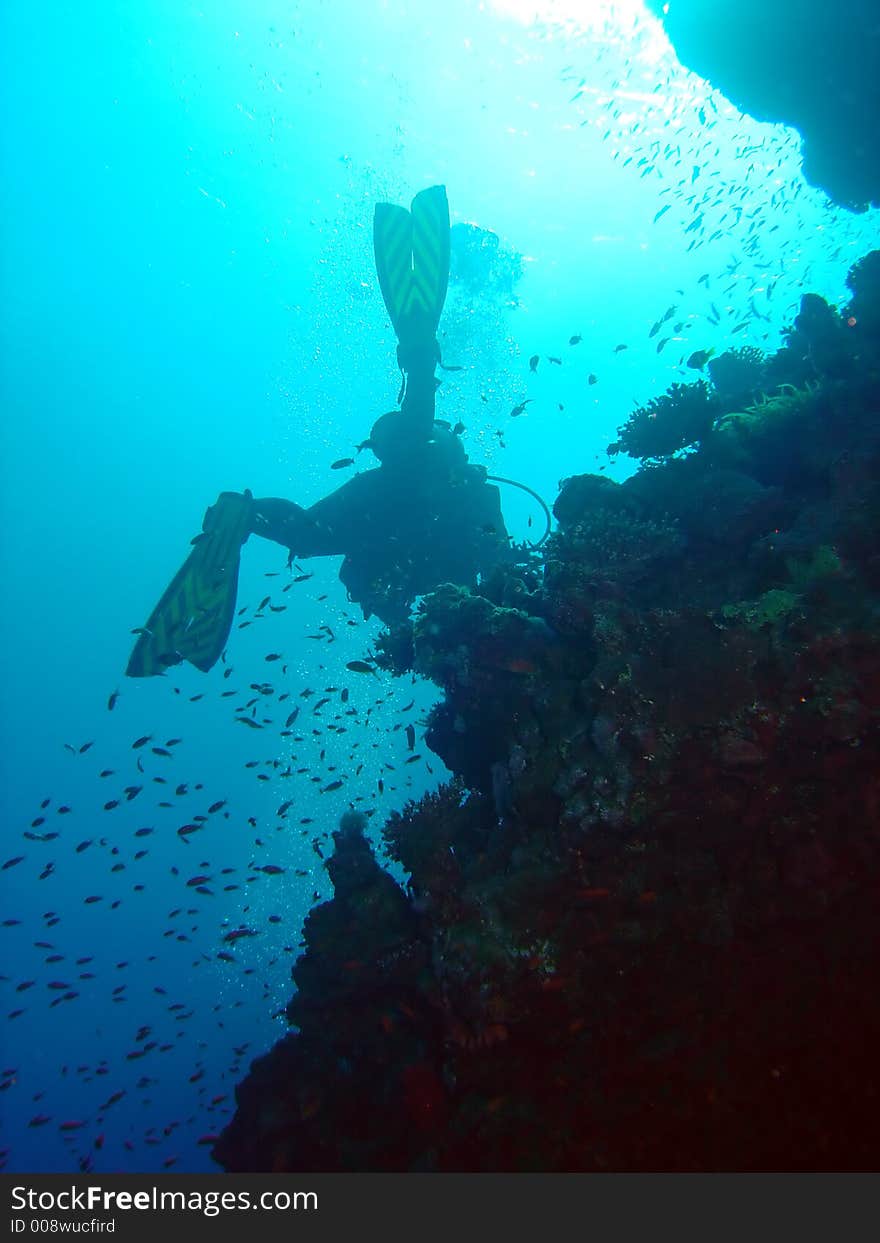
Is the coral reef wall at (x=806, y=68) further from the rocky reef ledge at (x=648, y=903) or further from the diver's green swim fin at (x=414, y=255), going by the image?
the rocky reef ledge at (x=648, y=903)

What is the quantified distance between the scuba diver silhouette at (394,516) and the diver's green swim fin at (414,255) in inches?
0.8

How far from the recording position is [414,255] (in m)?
11.9

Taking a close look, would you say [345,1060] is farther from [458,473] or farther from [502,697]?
[458,473]

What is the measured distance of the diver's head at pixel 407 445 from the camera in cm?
1307

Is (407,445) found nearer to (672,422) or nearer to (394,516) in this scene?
(394,516)

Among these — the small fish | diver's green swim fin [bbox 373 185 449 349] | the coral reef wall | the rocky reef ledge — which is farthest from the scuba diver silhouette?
the coral reef wall

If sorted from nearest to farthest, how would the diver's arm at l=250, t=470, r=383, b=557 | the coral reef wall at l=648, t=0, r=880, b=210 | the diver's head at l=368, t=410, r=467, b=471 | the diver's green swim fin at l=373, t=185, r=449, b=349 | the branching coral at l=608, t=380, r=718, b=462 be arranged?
1. the branching coral at l=608, t=380, r=718, b=462
2. the coral reef wall at l=648, t=0, r=880, b=210
3. the diver's green swim fin at l=373, t=185, r=449, b=349
4. the diver's head at l=368, t=410, r=467, b=471
5. the diver's arm at l=250, t=470, r=383, b=557

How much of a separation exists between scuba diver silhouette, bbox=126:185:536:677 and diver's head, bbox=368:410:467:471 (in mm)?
23

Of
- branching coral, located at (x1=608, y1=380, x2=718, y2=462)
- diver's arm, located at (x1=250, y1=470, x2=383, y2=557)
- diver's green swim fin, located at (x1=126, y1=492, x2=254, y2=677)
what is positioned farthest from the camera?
diver's arm, located at (x1=250, y1=470, x2=383, y2=557)

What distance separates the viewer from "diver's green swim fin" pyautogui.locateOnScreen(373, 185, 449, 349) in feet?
38.6

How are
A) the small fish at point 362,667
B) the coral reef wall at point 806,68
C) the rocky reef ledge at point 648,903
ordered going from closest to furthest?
the rocky reef ledge at point 648,903 < the small fish at point 362,667 < the coral reef wall at point 806,68

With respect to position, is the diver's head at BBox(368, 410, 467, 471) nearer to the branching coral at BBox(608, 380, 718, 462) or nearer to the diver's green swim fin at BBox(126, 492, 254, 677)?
the diver's green swim fin at BBox(126, 492, 254, 677)

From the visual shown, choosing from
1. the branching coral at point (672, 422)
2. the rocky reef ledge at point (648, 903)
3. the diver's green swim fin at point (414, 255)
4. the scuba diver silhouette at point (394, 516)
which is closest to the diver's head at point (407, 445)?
the scuba diver silhouette at point (394, 516)

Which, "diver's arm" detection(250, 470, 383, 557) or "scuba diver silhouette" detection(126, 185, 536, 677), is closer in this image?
"scuba diver silhouette" detection(126, 185, 536, 677)
